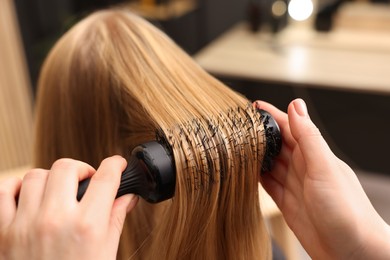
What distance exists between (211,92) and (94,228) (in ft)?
0.87

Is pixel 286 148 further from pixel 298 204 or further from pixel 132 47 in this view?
pixel 132 47

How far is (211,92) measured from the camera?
627mm

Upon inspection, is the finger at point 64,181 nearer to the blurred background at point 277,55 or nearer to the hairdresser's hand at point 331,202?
the hairdresser's hand at point 331,202

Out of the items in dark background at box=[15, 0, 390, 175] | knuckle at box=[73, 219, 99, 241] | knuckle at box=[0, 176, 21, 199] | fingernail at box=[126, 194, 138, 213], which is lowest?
dark background at box=[15, 0, 390, 175]

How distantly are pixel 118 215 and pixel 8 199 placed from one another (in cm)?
12

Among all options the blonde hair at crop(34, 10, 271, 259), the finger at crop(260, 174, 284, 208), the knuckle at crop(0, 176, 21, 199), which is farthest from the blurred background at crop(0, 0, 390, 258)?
the knuckle at crop(0, 176, 21, 199)

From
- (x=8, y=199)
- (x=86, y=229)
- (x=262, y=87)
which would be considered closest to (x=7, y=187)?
(x=8, y=199)

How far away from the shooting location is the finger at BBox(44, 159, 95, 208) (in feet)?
1.52

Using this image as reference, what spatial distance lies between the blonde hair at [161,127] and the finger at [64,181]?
4.2 inches

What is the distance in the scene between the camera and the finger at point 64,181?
46cm

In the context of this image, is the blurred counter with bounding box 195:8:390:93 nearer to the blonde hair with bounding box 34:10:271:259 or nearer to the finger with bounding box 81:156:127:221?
the blonde hair with bounding box 34:10:271:259

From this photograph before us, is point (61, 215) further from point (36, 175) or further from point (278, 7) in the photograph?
point (278, 7)

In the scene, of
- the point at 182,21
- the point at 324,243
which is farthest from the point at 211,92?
the point at 182,21

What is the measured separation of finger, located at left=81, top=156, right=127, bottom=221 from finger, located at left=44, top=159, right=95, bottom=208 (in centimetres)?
2
